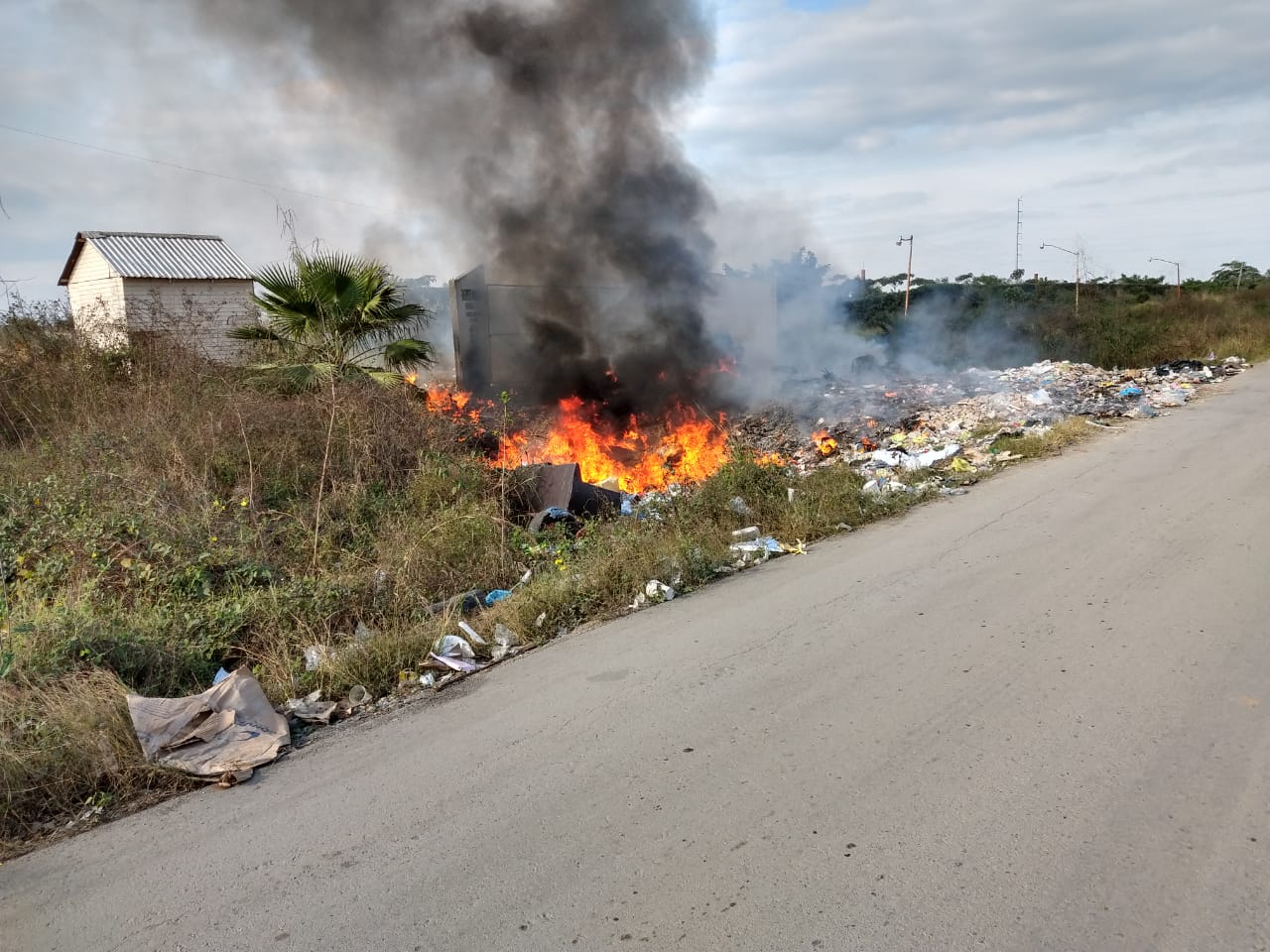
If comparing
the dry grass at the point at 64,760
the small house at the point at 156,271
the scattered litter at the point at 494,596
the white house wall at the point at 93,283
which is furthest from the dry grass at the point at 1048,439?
the small house at the point at 156,271

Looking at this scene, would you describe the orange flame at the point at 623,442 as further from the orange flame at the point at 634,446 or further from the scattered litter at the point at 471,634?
the scattered litter at the point at 471,634

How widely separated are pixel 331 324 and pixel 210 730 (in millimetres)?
6443

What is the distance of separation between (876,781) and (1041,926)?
739mm

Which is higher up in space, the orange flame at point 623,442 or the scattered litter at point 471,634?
the orange flame at point 623,442

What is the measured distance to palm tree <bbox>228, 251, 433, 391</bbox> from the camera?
8836mm

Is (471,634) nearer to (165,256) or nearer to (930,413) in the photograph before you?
(930,413)

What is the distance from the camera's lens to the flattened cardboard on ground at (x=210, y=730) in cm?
332

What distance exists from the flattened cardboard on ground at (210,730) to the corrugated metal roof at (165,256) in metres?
17.8

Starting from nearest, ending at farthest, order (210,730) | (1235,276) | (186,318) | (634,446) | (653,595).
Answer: (210,730) → (653,595) → (186,318) → (634,446) → (1235,276)

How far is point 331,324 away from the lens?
29.8ft

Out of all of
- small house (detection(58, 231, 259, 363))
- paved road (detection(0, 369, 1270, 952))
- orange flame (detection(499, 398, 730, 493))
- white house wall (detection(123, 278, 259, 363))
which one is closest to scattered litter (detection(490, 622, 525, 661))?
paved road (detection(0, 369, 1270, 952))

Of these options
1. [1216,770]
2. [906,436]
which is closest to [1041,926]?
[1216,770]

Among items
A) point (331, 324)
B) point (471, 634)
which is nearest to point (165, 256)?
point (331, 324)

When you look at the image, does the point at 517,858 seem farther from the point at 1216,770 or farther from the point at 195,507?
the point at 195,507
